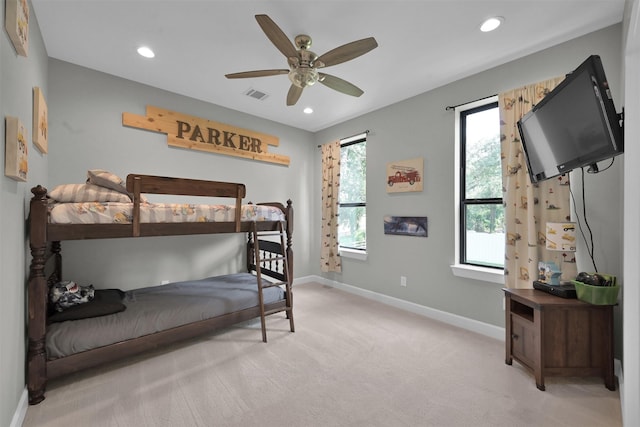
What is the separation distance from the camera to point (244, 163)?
4125 millimetres

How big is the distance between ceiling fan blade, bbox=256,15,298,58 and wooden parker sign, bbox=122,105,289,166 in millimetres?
2106

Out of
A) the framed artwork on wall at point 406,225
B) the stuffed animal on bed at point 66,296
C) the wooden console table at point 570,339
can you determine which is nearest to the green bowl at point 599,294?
the wooden console table at point 570,339

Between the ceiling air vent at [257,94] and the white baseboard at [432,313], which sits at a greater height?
the ceiling air vent at [257,94]

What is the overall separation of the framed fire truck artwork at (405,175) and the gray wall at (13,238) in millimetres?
3445

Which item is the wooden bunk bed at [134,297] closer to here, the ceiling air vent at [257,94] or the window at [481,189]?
the ceiling air vent at [257,94]

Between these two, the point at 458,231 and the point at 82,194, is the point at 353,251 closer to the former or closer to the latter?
the point at 458,231

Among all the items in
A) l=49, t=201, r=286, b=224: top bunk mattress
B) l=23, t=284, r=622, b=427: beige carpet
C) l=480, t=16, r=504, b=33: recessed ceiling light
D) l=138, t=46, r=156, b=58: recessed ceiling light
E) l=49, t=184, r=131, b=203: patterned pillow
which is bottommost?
l=23, t=284, r=622, b=427: beige carpet

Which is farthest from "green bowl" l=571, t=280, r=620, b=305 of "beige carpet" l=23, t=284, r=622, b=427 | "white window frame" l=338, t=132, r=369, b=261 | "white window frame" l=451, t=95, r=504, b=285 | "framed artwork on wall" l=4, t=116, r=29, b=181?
"framed artwork on wall" l=4, t=116, r=29, b=181

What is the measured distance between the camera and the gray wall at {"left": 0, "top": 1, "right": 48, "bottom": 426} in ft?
4.41

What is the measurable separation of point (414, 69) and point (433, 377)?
2888mm

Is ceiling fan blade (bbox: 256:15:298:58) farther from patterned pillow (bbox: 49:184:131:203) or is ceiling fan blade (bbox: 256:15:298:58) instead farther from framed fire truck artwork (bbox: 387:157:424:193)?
framed fire truck artwork (bbox: 387:157:424:193)

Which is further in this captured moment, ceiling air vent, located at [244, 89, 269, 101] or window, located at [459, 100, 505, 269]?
ceiling air vent, located at [244, 89, 269, 101]

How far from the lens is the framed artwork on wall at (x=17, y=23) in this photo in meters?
1.36

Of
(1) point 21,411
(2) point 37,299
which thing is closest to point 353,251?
(2) point 37,299
